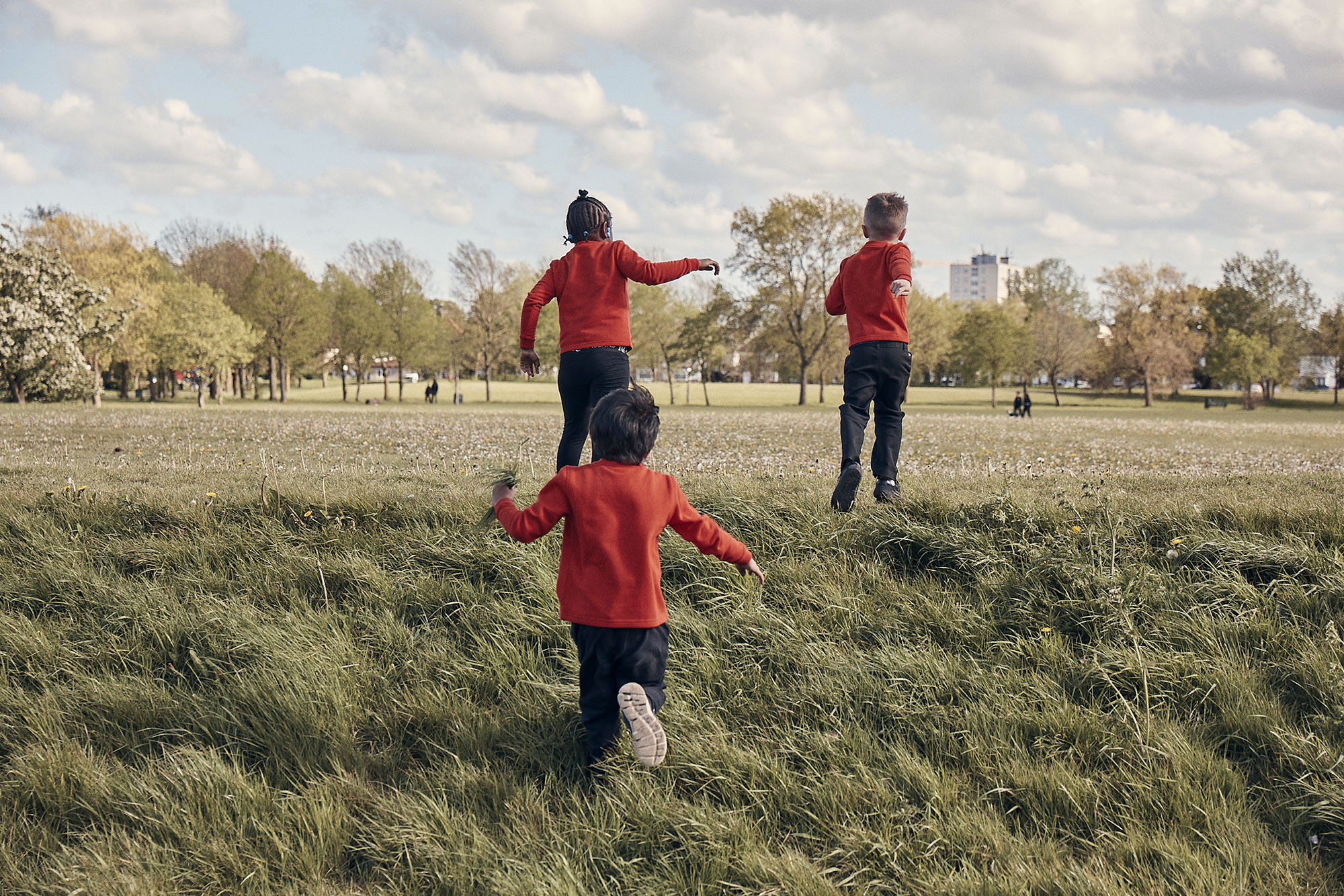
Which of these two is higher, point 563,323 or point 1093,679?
point 563,323

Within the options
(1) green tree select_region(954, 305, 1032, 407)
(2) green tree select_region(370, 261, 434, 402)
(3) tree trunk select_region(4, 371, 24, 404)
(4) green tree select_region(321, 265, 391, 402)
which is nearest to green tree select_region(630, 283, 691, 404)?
(2) green tree select_region(370, 261, 434, 402)

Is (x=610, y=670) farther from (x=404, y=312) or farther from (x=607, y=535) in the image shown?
(x=404, y=312)

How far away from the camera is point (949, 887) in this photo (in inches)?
121

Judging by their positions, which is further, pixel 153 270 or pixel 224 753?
pixel 153 270

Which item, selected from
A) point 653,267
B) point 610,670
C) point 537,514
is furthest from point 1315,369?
point 537,514

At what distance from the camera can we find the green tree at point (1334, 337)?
70.0m

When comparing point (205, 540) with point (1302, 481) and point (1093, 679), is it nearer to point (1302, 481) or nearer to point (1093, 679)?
point (1093, 679)

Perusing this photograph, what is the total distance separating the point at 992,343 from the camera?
231 feet

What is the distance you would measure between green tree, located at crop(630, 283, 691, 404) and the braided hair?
55.7 metres

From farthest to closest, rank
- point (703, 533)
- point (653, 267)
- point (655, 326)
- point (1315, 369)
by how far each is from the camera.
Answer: point (1315, 369), point (655, 326), point (653, 267), point (703, 533)

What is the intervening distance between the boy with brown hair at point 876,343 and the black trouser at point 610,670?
2757 millimetres

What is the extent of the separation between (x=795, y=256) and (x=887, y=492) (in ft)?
171

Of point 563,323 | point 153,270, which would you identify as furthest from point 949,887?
point 153,270

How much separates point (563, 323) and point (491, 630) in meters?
2.28
